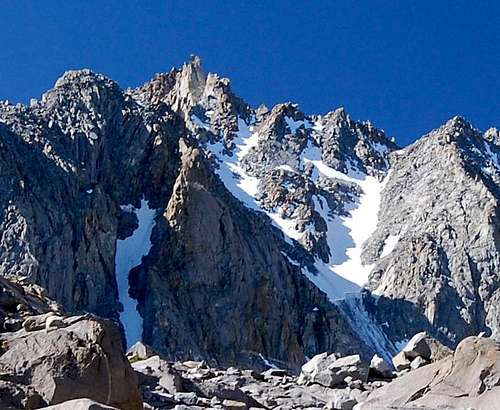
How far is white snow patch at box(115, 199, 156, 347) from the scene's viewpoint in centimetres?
10631

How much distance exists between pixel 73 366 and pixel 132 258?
107715 mm

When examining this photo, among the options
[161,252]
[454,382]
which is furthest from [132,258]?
[454,382]

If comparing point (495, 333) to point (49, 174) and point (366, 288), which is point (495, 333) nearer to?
point (366, 288)

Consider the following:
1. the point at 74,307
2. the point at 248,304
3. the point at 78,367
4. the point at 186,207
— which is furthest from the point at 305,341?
the point at 78,367

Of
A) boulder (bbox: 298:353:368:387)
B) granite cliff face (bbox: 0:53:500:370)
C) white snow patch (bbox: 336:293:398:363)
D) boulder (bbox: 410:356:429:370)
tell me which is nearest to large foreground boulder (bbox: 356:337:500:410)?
boulder (bbox: 298:353:368:387)

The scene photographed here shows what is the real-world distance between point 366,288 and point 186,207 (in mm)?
67269

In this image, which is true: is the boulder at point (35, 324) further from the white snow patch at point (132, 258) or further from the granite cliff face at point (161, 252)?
the white snow patch at point (132, 258)

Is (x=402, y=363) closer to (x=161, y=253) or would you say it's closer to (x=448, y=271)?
(x=161, y=253)

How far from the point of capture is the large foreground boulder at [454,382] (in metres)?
13.0

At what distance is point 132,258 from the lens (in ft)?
396

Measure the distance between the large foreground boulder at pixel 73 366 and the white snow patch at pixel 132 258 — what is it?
294ft

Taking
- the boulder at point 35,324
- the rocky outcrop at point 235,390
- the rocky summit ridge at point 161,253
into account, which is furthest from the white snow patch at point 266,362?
the boulder at point 35,324

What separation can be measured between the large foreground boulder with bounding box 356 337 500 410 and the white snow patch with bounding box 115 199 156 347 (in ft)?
296

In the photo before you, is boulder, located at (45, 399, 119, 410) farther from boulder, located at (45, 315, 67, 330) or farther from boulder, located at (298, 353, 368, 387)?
boulder, located at (298, 353, 368, 387)
